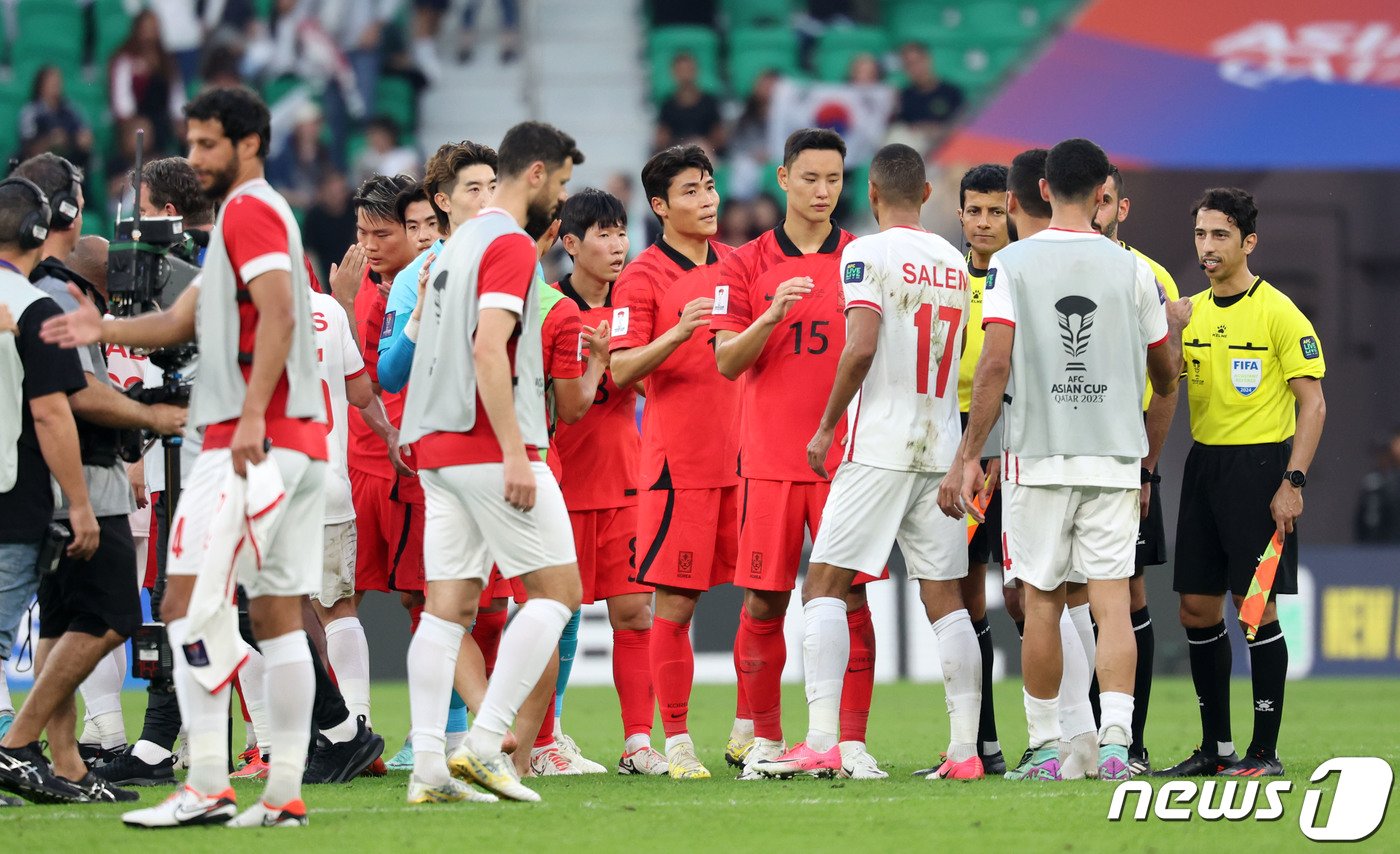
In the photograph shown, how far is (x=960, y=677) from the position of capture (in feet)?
23.7

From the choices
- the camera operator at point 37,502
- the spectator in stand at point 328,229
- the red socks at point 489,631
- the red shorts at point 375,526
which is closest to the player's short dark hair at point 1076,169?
the red socks at point 489,631

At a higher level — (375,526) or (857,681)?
(375,526)

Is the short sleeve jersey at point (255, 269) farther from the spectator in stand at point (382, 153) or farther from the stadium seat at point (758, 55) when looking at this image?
the stadium seat at point (758, 55)

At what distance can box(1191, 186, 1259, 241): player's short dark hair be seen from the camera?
25.5 feet

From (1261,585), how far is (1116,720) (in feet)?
3.54

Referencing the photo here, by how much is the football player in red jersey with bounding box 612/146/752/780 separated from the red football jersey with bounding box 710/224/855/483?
0.75 ft

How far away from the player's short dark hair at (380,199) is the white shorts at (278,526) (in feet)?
9.11

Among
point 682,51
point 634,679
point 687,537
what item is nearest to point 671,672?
point 634,679

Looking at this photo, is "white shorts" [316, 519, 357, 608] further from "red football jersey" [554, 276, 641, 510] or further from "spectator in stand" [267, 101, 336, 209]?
"spectator in stand" [267, 101, 336, 209]

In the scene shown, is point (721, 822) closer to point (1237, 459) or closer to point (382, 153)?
point (1237, 459)

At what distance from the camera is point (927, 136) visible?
19.0 m

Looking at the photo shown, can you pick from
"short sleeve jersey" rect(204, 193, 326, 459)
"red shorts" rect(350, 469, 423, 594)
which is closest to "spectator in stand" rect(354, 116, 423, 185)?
"red shorts" rect(350, 469, 423, 594)

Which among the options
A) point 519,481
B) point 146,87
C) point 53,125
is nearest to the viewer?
point 519,481

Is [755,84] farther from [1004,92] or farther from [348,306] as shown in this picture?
[348,306]
